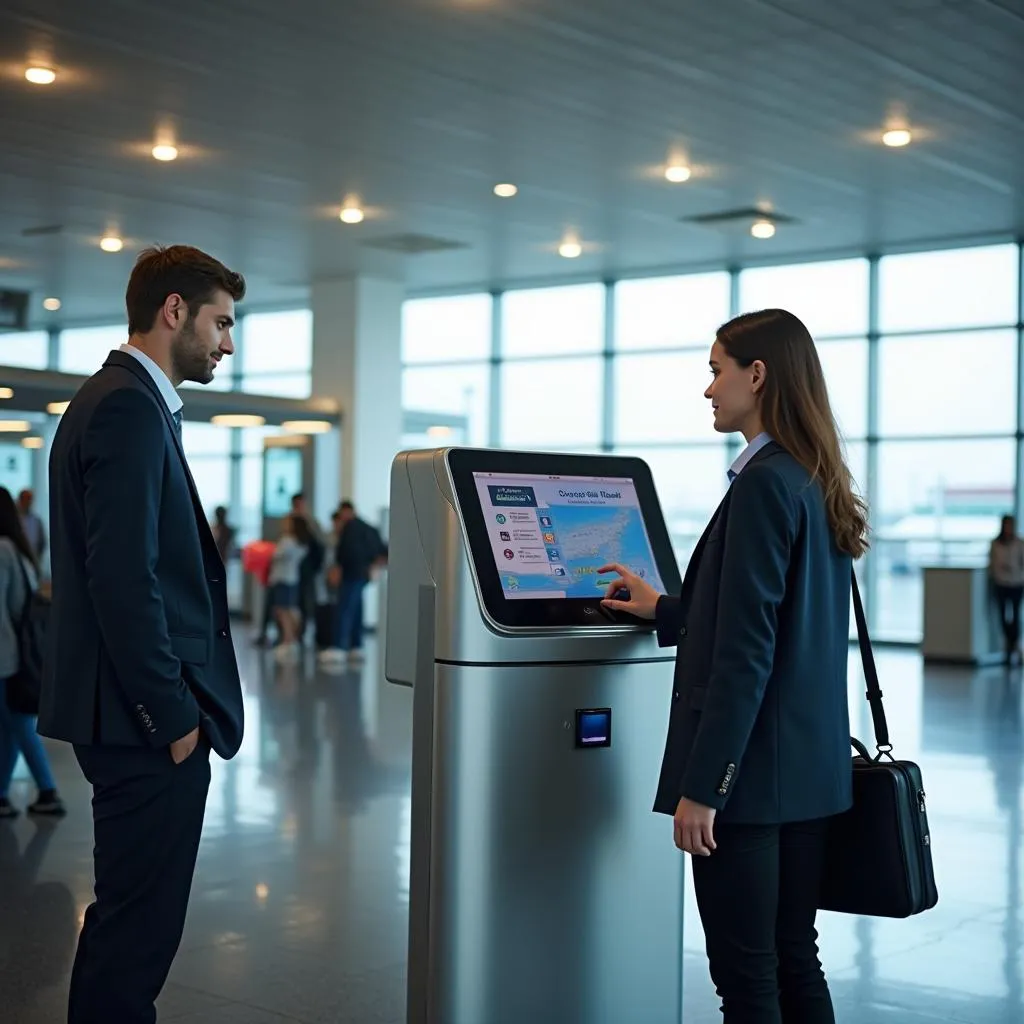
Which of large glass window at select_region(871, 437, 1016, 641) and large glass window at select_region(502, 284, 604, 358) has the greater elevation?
large glass window at select_region(502, 284, 604, 358)

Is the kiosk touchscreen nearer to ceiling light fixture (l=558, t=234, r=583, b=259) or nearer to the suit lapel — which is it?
the suit lapel

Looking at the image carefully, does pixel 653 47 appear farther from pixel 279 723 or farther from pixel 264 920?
pixel 264 920

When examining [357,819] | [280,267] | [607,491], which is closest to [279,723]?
[357,819]

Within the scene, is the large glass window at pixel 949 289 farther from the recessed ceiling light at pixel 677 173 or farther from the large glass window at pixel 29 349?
the large glass window at pixel 29 349

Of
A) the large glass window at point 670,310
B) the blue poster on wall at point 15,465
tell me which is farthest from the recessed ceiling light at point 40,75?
the large glass window at point 670,310

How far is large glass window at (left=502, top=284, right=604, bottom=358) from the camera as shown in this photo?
18734mm

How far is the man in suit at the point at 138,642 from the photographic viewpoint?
271 centimetres

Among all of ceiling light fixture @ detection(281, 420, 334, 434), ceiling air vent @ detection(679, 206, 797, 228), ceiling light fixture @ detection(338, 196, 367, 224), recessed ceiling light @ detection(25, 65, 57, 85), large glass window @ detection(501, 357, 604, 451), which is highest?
ceiling air vent @ detection(679, 206, 797, 228)

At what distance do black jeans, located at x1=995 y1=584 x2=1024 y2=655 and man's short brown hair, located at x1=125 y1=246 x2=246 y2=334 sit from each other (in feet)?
43.9

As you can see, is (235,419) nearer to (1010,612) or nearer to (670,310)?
(670,310)

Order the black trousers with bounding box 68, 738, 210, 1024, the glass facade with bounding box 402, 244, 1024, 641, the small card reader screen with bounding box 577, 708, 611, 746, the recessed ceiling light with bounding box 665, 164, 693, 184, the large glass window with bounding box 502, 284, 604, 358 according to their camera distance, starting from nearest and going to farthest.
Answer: the black trousers with bounding box 68, 738, 210, 1024, the small card reader screen with bounding box 577, 708, 611, 746, the recessed ceiling light with bounding box 665, 164, 693, 184, the glass facade with bounding box 402, 244, 1024, 641, the large glass window with bounding box 502, 284, 604, 358

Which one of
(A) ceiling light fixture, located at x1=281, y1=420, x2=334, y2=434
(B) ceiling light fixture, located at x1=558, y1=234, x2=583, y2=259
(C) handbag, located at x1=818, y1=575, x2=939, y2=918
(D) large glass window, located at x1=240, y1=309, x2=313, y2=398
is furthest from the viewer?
(D) large glass window, located at x1=240, y1=309, x2=313, y2=398

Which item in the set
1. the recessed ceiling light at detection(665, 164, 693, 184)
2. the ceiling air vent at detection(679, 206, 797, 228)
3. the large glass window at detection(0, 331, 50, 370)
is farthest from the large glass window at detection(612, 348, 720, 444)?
the large glass window at detection(0, 331, 50, 370)

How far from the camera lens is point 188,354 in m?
2.97
